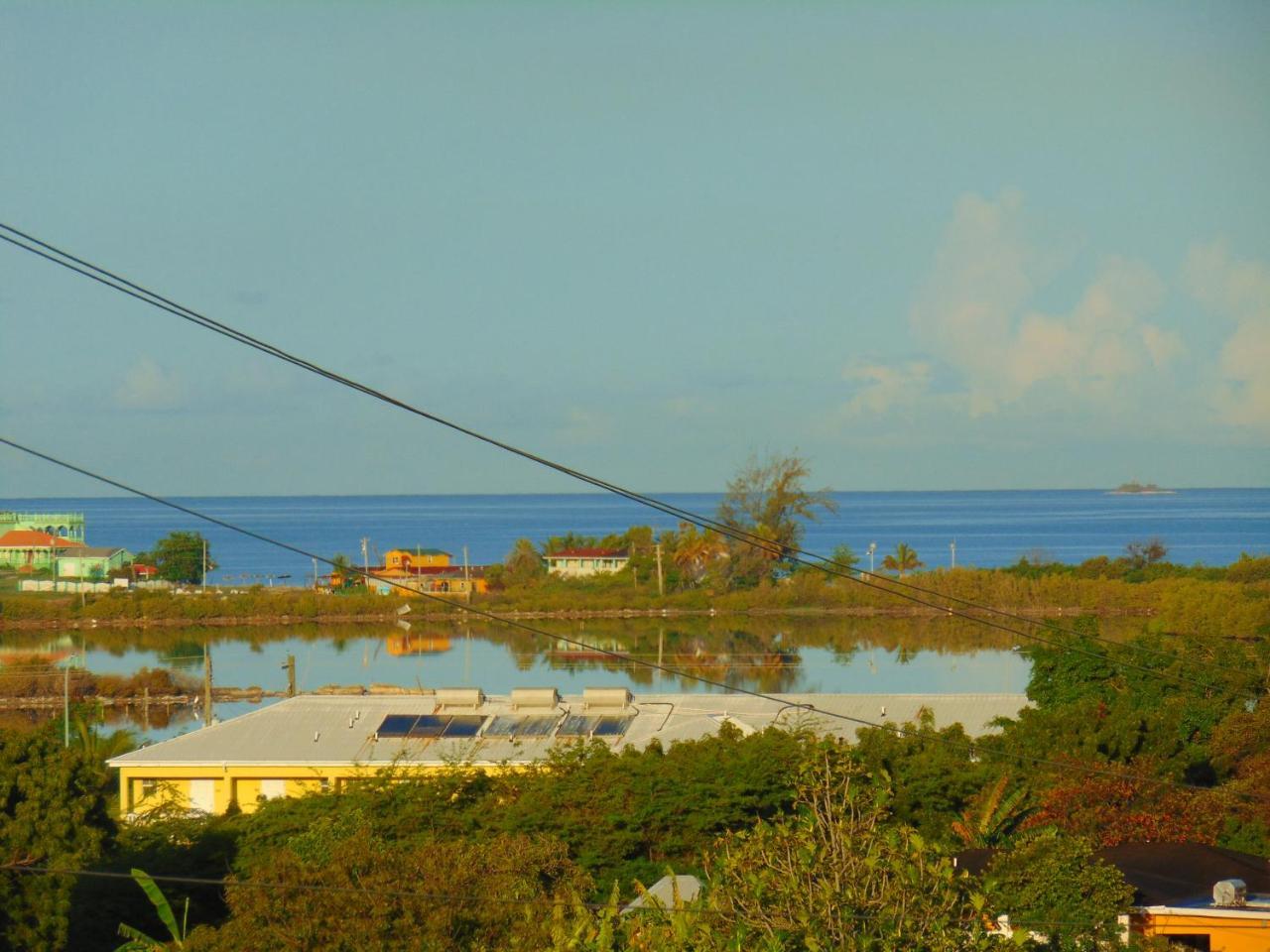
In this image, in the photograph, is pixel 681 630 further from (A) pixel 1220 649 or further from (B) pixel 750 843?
(B) pixel 750 843

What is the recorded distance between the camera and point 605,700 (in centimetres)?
1705

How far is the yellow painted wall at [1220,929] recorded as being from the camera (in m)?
7.98

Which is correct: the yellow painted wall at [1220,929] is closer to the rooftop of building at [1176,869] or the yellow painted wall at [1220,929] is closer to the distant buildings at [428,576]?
the rooftop of building at [1176,869]

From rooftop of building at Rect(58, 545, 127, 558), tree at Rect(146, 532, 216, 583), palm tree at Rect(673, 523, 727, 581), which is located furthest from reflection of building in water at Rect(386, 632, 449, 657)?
rooftop of building at Rect(58, 545, 127, 558)

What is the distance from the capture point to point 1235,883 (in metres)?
8.18

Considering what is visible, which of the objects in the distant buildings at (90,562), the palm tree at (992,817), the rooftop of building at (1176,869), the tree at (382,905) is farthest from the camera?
the distant buildings at (90,562)

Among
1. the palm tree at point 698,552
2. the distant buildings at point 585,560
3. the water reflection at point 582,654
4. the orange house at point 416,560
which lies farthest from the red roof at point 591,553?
the water reflection at point 582,654

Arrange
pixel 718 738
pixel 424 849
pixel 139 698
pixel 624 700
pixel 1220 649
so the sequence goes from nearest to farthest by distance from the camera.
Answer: pixel 424 849 → pixel 718 738 → pixel 624 700 → pixel 1220 649 → pixel 139 698

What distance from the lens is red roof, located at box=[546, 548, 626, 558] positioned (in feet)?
175

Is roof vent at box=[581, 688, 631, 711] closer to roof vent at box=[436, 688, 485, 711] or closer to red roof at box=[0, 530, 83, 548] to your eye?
roof vent at box=[436, 688, 485, 711]

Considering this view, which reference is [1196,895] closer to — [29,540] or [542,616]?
[542,616]

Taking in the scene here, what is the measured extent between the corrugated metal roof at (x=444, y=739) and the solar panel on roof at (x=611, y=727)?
0.33 ft

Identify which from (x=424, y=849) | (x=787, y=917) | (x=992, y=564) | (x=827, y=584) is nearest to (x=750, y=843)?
(x=787, y=917)

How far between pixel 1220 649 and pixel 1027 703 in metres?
2.61
